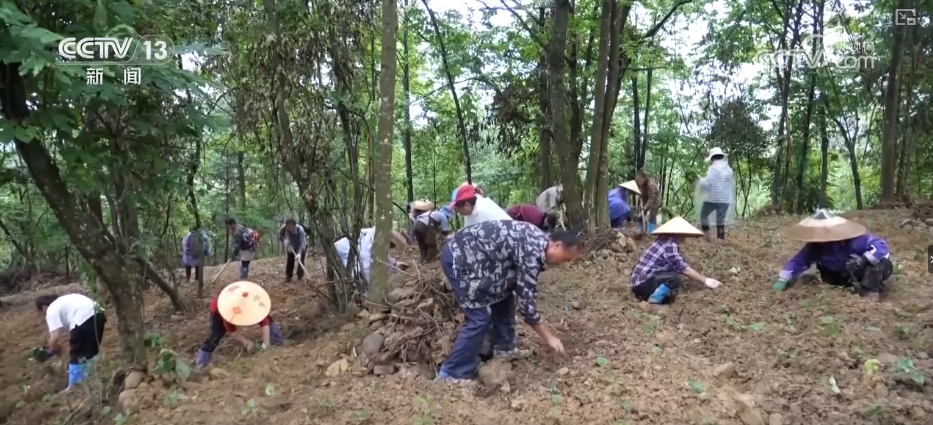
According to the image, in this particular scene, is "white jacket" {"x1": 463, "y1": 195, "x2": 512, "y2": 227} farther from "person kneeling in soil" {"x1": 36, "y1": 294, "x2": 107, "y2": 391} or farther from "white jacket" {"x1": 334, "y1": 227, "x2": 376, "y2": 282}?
"person kneeling in soil" {"x1": 36, "y1": 294, "x2": 107, "y2": 391}

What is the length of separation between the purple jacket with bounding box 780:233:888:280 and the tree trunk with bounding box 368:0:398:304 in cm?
368

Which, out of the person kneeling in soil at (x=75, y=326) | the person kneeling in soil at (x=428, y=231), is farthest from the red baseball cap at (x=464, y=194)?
the person kneeling in soil at (x=75, y=326)

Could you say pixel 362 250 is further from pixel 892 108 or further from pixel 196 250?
pixel 892 108

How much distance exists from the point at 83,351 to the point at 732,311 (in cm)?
610

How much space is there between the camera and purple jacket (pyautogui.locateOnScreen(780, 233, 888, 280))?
16.3ft

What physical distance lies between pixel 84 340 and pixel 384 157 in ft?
11.6

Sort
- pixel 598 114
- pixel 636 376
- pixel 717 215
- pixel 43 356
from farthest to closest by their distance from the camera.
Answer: pixel 717 215 < pixel 598 114 < pixel 43 356 < pixel 636 376

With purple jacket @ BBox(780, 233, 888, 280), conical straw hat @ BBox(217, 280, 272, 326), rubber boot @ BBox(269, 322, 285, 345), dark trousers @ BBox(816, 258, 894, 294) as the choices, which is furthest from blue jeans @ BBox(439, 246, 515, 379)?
dark trousers @ BBox(816, 258, 894, 294)

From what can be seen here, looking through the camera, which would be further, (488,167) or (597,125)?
(488,167)

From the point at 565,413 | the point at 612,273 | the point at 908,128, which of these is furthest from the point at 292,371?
the point at 908,128

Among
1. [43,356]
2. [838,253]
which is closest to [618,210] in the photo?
[838,253]

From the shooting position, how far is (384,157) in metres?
5.18

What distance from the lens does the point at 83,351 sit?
228 inches

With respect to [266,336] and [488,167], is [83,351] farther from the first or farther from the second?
[488,167]
